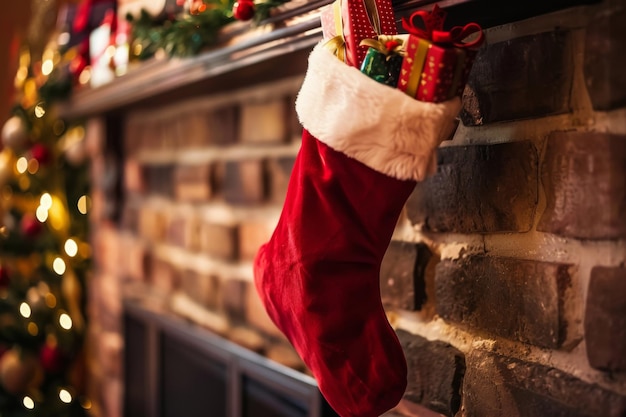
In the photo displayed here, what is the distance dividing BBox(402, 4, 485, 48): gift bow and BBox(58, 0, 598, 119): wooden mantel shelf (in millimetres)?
13

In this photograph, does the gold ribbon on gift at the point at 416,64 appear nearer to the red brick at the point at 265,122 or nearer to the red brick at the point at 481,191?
the red brick at the point at 481,191

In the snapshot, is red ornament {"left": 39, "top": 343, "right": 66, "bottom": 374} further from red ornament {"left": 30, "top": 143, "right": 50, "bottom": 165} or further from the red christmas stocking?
the red christmas stocking

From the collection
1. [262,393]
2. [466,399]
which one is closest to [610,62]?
[466,399]

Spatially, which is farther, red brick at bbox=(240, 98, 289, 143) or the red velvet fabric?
red brick at bbox=(240, 98, 289, 143)

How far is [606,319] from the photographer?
593 mm

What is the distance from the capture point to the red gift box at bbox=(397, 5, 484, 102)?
0.61 meters

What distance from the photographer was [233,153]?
125 cm

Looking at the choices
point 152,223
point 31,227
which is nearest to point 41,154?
point 31,227

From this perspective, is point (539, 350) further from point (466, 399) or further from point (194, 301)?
point (194, 301)

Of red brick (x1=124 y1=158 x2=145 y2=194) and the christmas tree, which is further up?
red brick (x1=124 y1=158 x2=145 y2=194)

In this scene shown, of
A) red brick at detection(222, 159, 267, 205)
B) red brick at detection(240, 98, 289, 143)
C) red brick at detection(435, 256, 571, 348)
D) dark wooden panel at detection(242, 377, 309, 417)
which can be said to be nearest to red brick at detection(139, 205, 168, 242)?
red brick at detection(222, 159, 267, 205)

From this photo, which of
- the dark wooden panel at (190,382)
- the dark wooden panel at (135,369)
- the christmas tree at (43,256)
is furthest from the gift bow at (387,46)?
the christmas tree at (43,256)

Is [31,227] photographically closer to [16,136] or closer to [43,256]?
[43,256]

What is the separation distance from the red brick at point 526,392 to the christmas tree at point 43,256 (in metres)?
1.48
